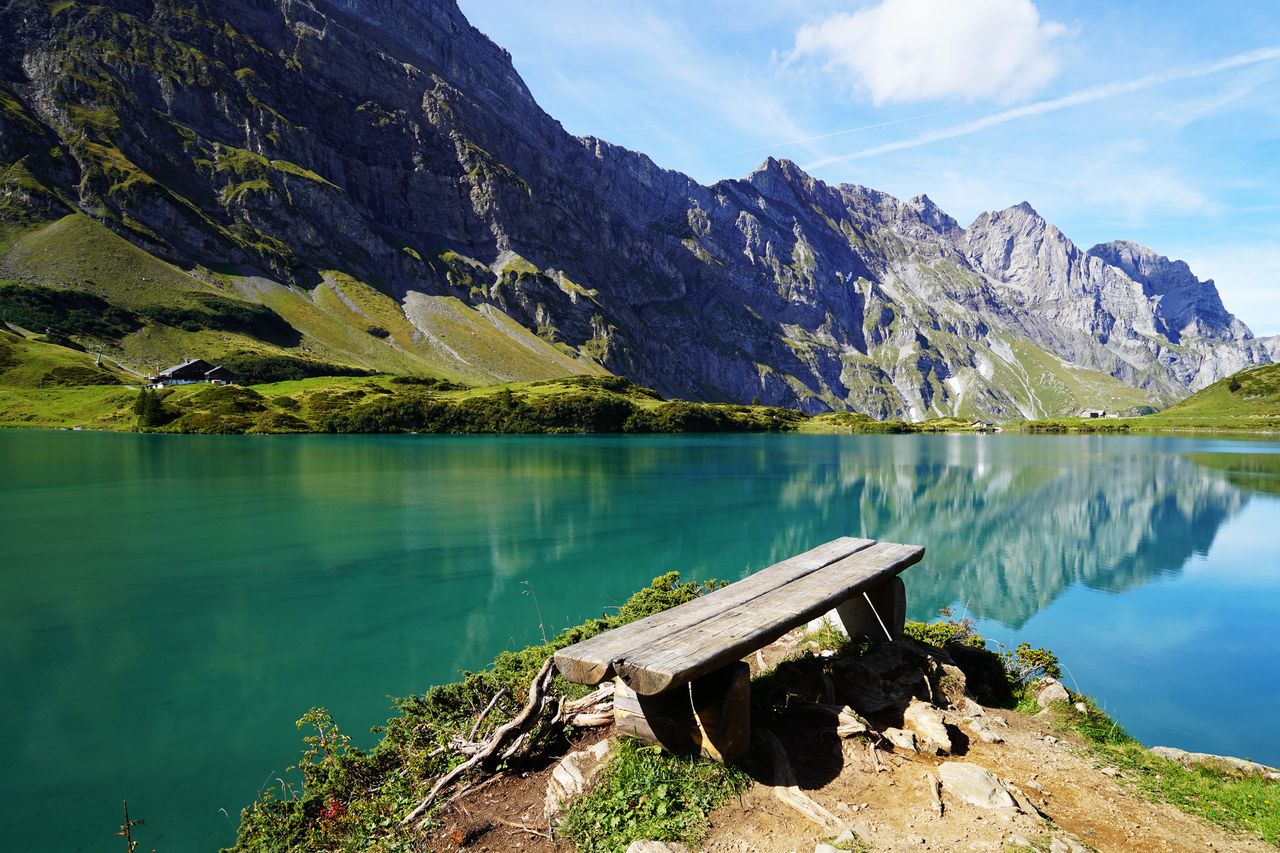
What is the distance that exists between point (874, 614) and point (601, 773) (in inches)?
242

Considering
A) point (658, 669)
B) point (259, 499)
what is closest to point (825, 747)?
point (658, 669)

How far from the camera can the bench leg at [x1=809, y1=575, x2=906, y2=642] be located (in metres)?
11.0

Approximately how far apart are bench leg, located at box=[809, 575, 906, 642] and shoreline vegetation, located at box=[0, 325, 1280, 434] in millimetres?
121095

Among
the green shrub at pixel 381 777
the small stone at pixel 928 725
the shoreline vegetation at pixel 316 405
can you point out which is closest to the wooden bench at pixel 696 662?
the small stone at pixel 928 725

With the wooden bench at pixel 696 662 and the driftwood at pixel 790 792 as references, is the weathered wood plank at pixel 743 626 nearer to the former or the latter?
the wooden bench at pixel 696 662

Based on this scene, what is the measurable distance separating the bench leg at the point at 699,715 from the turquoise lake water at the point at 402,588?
7413 millimetres

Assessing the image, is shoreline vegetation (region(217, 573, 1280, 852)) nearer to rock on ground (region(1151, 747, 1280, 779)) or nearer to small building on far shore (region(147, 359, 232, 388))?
rock on ground (region(1151, 747, 1280, 779))

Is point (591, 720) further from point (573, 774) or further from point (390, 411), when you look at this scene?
point (390, 411)

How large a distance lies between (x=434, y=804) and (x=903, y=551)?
28.2ft

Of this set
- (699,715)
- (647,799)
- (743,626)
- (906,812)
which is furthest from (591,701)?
(906,812)

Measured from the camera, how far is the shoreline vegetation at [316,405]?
10612 cm

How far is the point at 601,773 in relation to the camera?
6.66 metres

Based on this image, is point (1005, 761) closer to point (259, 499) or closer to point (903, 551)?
point (903, 551)

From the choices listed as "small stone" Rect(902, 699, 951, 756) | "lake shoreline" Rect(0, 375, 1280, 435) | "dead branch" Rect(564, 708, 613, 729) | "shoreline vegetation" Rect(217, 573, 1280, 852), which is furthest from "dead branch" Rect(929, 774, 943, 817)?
"lake shoreline" Rect(0, 375, 1280, 435)
